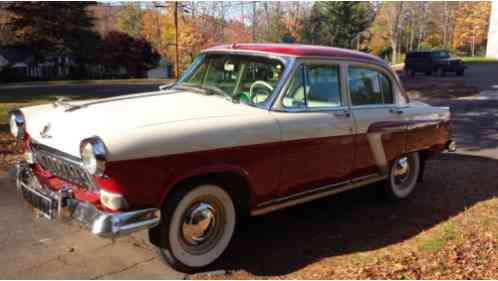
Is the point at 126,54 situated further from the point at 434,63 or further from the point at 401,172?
the point at 401,172

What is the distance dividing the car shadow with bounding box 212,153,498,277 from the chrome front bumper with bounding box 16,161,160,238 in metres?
0.89

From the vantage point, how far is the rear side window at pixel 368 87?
5.11 metres

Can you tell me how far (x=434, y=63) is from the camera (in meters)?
31.7

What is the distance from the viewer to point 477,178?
7.05 m

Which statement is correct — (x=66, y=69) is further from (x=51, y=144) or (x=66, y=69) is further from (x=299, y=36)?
(x=51, y=144)

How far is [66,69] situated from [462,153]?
41828mm

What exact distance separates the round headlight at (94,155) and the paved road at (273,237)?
3.01ft

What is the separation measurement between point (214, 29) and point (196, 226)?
55025mm

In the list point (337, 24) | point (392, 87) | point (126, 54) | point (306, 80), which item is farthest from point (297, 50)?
point (337, 24)

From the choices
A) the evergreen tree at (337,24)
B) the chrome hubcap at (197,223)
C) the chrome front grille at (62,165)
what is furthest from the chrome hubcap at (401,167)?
the evergreen tree at (337,24)

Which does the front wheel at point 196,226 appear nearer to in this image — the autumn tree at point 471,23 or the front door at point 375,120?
the front door at point 375,120

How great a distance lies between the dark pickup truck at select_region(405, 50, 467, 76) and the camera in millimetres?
31469

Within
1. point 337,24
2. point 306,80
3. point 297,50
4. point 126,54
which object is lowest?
point 306,80

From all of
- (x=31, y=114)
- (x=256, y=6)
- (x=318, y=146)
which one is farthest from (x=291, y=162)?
(x=256, y=6)
